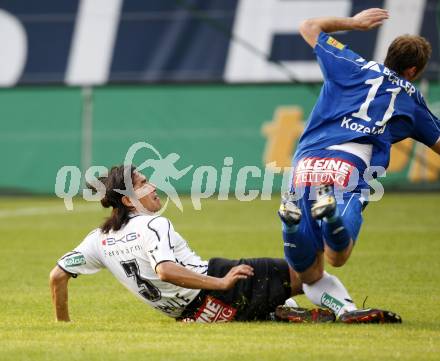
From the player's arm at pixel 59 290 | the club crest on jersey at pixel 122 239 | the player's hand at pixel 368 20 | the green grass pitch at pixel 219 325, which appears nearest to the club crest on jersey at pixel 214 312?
the green grass pitch at pixel 219 325

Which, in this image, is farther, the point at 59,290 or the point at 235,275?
the point at 59,290

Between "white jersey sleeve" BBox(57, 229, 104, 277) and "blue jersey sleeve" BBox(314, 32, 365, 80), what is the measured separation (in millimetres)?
1912

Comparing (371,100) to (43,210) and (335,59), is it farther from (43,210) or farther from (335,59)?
(43,210)

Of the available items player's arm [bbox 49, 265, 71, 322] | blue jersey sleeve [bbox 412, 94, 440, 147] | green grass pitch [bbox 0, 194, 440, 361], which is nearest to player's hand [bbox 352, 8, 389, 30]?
blue jersey sleeve [bbox 412, 94, 440, 147]

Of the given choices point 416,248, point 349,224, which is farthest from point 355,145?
point 416,248

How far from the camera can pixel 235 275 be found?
734cm

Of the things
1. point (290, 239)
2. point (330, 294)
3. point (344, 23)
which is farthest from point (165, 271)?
point (344, 23)

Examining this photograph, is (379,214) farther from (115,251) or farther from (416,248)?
(115,251)

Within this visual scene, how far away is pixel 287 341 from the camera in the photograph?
666 cm

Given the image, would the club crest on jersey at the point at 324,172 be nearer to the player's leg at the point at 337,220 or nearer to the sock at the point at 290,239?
the player's leg at the point at 337,220

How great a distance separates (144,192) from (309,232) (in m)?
1.15

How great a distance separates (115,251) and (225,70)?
14493mm

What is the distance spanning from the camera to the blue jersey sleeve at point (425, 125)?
772 centimetres

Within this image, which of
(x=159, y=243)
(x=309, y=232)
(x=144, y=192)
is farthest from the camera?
(x=144, y=192)
